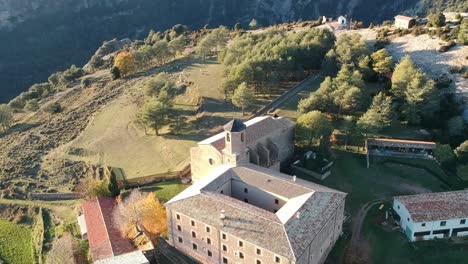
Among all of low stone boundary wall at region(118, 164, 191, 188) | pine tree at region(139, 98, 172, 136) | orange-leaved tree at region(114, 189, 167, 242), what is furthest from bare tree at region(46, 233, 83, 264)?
pine tree at region(139, 98, 172, 136)

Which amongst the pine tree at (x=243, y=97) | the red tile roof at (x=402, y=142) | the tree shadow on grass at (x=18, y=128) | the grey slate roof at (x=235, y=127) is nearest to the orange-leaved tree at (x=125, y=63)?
the tree shadow on grass at (x=18, y=128)

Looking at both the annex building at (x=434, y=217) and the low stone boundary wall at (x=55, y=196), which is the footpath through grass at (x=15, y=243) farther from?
the annex building at (x=434, y=217)

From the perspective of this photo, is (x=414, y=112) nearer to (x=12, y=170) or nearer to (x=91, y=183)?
(x=91, y=183)

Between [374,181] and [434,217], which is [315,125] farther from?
[434,217]

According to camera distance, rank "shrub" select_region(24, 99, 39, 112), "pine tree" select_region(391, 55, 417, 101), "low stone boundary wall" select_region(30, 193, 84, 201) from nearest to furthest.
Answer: "low stone boundary wall" select_region(30, 193, 84, 201), "pine tree" select_region(391, 55, 417, 101), "shrub" select_region(24, 99, 39, 112)

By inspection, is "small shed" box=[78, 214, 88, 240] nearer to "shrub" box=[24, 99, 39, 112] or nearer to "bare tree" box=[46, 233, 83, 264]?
"bare tree" box=[46, 233, 83, 264]

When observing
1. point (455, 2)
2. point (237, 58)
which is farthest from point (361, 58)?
point (455, 2)
